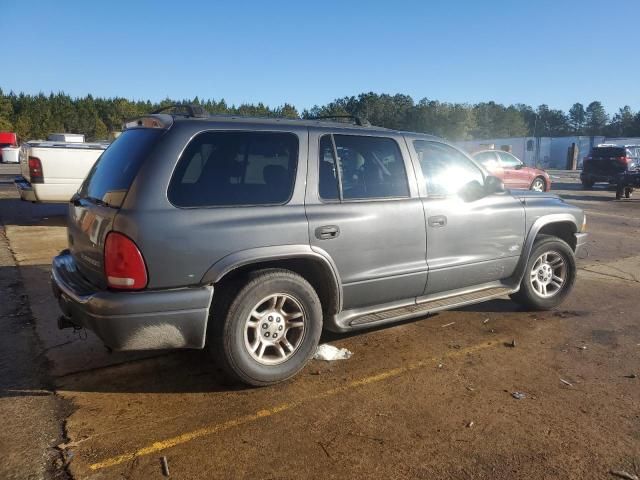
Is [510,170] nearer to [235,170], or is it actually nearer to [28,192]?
[28,192]

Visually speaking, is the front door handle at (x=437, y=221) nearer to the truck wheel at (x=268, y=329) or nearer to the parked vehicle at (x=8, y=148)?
the truck wheel at (x=268, y=329)

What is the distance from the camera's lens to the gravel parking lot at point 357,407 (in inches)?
103

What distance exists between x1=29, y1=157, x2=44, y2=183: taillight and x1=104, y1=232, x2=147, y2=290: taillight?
8.16 meters

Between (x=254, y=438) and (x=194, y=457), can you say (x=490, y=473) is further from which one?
(x=194, y=457)

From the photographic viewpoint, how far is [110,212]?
10.1ft

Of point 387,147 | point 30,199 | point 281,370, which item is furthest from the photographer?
point 30,199

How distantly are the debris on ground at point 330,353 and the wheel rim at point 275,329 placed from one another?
502 mm

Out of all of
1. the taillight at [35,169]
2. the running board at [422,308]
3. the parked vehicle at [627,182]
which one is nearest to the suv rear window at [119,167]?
the running board at [422,308]

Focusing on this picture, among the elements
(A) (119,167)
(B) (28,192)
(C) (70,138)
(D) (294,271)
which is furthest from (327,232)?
(C) (70,138)

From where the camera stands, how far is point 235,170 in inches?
131

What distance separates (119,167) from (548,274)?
4.25m

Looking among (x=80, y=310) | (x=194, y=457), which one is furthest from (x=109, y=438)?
(x=80, y=310)

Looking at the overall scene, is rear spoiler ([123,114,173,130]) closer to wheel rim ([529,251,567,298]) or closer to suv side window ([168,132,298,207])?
suv side window ([168,132,298,207])

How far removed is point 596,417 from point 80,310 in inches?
129
